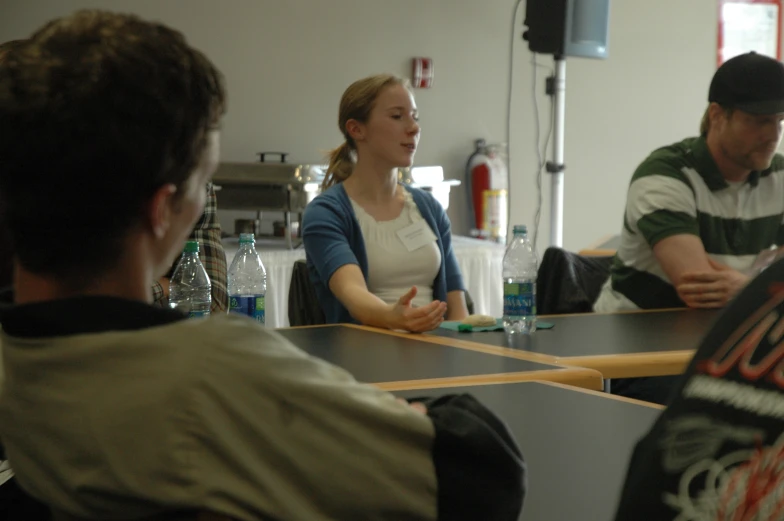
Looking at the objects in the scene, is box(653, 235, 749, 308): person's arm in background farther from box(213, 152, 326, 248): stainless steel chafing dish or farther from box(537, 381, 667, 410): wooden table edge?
box(213, 152, 326, 248): stainless steel chafing dish

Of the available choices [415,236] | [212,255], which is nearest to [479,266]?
[415,236]

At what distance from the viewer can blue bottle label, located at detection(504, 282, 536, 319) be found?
2154mm

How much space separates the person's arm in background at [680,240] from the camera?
2396 millimetres

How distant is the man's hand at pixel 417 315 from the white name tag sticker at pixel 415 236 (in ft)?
1.74

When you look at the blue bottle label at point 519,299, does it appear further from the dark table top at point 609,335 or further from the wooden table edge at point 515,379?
the wooden table edge at point 515,379

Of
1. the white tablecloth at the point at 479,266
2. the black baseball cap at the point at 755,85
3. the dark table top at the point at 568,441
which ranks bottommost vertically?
the white tablecloth at the point at 479,266

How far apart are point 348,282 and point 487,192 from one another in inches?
136

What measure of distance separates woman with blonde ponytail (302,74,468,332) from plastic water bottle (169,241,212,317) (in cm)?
36

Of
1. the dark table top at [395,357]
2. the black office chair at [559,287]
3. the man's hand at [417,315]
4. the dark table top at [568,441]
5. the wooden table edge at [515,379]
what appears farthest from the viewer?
the black office chair at [559,287]

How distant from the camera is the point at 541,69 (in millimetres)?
6098

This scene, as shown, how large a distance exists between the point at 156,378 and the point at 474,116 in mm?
5361

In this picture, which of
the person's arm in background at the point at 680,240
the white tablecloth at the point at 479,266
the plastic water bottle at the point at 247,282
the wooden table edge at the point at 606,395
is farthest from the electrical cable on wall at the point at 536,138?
the wooden table edge at the point at 606,395

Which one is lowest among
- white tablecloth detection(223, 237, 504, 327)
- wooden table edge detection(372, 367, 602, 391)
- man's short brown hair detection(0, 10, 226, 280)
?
white tablecloth detection(223, 237, 504, 327)

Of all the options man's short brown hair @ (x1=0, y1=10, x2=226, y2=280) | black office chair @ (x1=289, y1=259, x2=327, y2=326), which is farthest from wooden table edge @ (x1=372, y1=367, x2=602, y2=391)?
black office chair @ (x1=289, y1=259, x2=327, y2=326)
